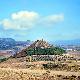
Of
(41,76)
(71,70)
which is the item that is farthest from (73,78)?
(71,70)

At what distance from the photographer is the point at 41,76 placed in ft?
140

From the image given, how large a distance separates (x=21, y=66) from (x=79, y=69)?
10.8 m

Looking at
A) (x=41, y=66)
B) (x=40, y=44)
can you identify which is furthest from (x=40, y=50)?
(x=41, y=66)

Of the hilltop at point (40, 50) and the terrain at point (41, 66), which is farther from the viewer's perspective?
the hilltop at point (40, 50)

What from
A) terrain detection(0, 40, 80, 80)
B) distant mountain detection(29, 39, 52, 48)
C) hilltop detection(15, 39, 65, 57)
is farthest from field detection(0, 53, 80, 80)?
distant mountain detection(29, 39, 52, 48)

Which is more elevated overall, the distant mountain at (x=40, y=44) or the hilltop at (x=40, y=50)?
the distant mountain at (x=40, y=44)

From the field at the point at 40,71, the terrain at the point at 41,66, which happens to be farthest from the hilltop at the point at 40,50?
the field at the point at 40,71

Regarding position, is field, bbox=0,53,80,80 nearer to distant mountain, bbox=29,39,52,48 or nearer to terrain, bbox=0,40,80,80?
terrain, bbox=0,40,80,80

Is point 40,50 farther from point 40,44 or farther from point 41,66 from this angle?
point 41,66

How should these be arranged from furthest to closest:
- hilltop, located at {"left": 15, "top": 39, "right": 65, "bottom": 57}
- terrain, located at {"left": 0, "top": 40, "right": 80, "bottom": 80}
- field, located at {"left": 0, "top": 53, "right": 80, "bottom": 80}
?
1. hilltop, located at {"left": 15, "top": 39, "right": 65, "bottom": 57}
2. terrain, located at {"left": 0, "top": 40, "right": 80, "bottom": 80}
3. field, located at {"left": 0, "top": 53, "right": 80, "bottom": 80}

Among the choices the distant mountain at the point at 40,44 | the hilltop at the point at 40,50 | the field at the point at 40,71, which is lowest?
the field at the point at 40,71

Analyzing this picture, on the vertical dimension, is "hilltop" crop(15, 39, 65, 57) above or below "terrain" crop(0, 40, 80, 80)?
above

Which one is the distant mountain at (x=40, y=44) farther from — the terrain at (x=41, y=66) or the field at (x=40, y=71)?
the field at (x=40, y=71)

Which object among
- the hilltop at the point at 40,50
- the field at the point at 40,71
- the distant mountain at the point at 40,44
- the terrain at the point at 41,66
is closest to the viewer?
the field at the point at 40,71
